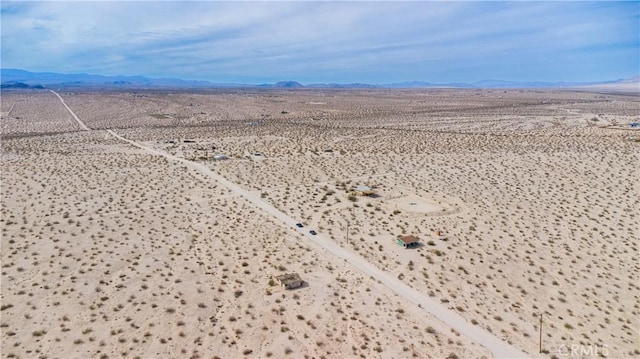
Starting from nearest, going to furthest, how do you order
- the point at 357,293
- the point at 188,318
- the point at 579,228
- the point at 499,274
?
the point at 188,318 → the point at 357,293 → the point at 499,274 → the point at 579,228

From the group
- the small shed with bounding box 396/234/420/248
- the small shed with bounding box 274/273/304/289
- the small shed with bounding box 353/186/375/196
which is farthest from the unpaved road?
the small shed with bounding box 353/186/375/196

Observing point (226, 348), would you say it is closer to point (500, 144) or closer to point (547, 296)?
point (547, 296)

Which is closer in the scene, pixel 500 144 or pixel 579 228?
pixel 579 228

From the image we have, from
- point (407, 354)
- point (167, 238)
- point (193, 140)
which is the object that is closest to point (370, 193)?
point (167, 238)

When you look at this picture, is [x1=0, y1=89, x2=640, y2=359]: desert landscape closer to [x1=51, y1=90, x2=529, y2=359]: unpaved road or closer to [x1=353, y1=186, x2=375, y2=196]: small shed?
[x1=51, y1=90, x2=529, y2=359]: unpaved road

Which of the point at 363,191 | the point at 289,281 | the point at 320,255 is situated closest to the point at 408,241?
the point at 320,255
